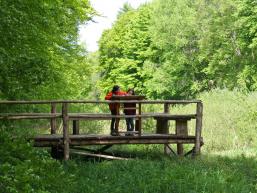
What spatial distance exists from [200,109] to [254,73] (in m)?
24.0

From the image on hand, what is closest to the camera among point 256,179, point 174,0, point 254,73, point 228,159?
point 256,179

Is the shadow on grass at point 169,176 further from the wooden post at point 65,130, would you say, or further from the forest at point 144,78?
the wooden post at point 65,130

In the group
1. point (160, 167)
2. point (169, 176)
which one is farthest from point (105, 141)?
point (169, 176)

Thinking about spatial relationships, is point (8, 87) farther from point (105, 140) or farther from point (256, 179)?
point (256, 179)

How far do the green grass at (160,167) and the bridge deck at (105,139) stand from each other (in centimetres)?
59

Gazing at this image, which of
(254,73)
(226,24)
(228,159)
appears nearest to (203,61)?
(226,24)

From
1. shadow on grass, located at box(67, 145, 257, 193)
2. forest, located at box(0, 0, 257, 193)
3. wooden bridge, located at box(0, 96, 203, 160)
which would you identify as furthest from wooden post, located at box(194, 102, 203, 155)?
forest, located at box(0, 0, 257, 193)

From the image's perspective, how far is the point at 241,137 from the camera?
2048 cm

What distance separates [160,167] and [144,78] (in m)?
37.4

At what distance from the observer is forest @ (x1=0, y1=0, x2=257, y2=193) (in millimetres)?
7904

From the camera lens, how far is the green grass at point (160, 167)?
5.85 meters

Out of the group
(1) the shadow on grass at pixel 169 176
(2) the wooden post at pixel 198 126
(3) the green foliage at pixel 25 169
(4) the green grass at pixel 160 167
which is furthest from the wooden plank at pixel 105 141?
(3) the green foliage at pixel 25 169

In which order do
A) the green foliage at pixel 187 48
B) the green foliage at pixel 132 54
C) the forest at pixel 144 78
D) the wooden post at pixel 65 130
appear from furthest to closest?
the green foliage at pixel 132 54
the green foliage at pixel 187 48
the wooden post at pixel 65 130
the forest at pixel 144 78

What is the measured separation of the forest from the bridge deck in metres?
0.61
